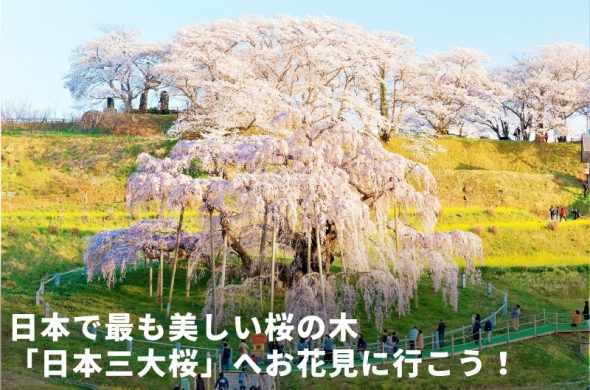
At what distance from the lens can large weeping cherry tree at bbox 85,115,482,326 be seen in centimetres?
3147

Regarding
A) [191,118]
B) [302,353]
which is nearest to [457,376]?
[302,353]

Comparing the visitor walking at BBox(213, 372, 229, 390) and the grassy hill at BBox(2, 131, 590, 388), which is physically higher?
the grassy hill at BBox(2, 131, 590, 388)

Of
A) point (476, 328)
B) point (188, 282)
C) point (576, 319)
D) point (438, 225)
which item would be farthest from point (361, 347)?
point (438, 225)

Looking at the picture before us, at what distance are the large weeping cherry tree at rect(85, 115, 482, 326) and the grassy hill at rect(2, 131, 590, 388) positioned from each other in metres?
2.08

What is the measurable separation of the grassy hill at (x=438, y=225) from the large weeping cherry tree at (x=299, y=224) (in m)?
2.08

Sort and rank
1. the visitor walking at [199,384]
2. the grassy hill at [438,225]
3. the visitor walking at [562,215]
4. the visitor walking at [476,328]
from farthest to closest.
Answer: the visitor walking at [562,215]
the grassy hill at [438,225]
the visitor walking at [476,328]
the visitor walking at [199,384]

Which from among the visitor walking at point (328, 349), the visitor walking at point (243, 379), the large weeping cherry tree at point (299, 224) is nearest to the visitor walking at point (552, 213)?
the large weeping cherry tree at point (299, 224)

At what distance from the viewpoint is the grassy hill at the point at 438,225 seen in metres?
35.6

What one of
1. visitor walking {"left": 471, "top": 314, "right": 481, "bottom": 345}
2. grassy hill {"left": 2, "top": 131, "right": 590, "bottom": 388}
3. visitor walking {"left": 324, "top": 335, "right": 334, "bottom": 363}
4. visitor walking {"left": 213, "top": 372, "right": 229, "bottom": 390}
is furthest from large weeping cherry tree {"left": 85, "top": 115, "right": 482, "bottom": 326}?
visitor walking {"left": 213, "top": 372, "right": 229, "bottom": 390}

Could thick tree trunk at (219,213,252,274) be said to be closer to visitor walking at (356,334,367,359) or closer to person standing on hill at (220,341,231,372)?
visitor walking at (356,334,367,359)

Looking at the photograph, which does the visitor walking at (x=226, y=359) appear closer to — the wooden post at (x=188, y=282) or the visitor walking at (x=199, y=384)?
the visitor walking at (x=199, y=384)

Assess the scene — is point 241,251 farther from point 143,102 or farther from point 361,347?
point 143,102

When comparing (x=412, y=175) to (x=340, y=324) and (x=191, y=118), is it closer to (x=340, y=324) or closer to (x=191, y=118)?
(x=340, y=324)

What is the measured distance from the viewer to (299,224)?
33656 mm
